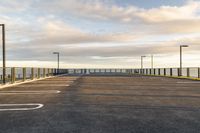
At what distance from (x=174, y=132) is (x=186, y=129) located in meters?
0.47

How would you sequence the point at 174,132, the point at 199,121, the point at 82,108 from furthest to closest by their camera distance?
the point at 82,108, the point at 199,121, the point at 174,132

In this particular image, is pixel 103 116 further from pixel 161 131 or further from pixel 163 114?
pixel 161 131

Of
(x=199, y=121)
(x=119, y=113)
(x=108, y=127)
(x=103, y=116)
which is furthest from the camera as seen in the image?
(x=119, y=113)

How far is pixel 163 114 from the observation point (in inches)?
413

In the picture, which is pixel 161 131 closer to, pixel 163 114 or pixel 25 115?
pixel 163 114

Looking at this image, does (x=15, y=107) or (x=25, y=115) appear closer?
(x=25, y=115)

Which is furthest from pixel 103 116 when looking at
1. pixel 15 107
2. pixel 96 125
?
pixel 15 107

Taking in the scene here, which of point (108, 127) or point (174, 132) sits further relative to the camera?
point (108, 127)

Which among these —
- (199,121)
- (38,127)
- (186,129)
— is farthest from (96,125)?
(199,121)

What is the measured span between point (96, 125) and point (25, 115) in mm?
2648

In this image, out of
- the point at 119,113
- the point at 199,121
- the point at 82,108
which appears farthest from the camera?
the point at 82,108

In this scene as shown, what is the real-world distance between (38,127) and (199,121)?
401 centimetres

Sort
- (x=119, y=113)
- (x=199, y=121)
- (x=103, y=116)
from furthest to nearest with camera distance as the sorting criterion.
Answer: (x=119, y=113) < (x=103, y=116) < (x=199, y=121)

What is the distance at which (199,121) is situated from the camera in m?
9.23
